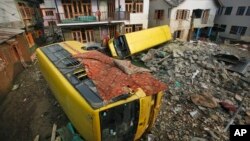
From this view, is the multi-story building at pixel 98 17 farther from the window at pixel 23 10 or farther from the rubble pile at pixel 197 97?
the rubble pile at pixel 197 97

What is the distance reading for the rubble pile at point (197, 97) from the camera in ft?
18.7

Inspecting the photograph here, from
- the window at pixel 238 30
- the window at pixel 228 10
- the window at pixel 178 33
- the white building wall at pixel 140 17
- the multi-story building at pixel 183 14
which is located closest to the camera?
the white building wall at pixel 140 17

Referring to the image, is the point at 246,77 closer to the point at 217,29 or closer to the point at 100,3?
the point at 100,3

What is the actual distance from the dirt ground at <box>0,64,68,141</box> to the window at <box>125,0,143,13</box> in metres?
12.2

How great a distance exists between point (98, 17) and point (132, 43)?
5601 millimetres

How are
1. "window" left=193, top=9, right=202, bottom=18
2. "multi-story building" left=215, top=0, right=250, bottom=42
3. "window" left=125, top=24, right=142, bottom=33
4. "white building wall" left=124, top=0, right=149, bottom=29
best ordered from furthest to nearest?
1. "window" left=193, top=9, right=202, bottom=18
2. "multi-story building" left=215, top=0, right=250, bottom=42
3. "window" left=125, top=24, right=142, bottom=33
4. "white building wall" left=124, top=0, right=149, bottom=29

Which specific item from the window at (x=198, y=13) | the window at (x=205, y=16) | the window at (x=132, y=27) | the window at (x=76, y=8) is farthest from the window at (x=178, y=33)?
the window at (x=76, y=8)

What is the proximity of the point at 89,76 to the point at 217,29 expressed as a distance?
24848 millimetres

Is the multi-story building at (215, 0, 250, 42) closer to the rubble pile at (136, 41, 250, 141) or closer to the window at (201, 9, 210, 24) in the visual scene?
the window at (201, 9, 210, 24)

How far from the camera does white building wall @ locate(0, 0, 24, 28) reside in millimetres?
12658

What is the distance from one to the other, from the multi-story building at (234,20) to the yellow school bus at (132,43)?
1441 centimetres

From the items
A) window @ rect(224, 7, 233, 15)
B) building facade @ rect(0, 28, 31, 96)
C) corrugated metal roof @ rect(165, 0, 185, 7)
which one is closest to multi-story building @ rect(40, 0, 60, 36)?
building facade @ rect(0, 28, 31, 96)

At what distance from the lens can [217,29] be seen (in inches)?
898

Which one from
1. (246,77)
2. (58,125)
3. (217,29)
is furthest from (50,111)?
(217,29)
